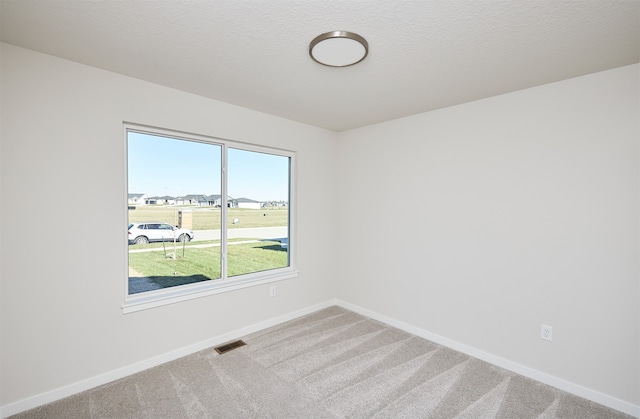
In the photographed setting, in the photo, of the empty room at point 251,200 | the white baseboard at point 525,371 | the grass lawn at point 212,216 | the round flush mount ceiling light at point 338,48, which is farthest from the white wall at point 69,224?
the white baseboard at point 525,371

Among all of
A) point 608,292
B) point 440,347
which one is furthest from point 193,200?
point 608,292

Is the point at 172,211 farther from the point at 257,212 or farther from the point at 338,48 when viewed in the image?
the point at 338,48

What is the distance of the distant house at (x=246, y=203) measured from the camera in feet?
10.8

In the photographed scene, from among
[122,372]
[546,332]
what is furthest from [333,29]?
[122,372]

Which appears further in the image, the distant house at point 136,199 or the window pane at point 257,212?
the window pane at point 257,212

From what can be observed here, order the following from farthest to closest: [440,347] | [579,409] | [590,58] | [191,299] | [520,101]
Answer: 1. [440,347]
2. [191,299]
3. [520,101]
4. [579,409]
5. [590,58]

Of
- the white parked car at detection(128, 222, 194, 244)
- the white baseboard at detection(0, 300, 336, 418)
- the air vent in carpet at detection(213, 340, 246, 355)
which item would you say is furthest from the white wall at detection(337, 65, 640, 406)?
the white parked car at detection(128, 222, 194, 244)

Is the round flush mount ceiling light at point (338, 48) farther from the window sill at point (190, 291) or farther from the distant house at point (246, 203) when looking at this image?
the window sill at point (190, 291)

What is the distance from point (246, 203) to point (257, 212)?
0.63ft

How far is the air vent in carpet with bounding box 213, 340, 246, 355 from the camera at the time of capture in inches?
112

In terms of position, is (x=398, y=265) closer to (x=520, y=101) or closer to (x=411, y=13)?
(x=520, y=101)

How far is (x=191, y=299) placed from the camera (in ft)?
9.16

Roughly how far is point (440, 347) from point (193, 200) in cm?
296

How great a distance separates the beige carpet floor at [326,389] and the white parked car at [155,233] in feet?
3.71
